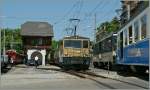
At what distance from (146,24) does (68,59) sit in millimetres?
25416

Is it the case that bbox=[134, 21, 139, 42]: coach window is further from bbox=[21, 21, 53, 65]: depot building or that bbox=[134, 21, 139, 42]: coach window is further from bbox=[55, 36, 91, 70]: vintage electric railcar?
bbox=[21, 21, 53, 65]: depot building

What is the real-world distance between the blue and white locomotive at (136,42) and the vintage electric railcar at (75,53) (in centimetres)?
1628

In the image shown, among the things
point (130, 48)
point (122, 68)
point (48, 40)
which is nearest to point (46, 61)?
point (48, 40)

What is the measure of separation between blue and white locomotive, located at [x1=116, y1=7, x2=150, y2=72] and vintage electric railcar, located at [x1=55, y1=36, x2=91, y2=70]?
16275 millimetres

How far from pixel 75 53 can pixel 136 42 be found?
23307 millimetres

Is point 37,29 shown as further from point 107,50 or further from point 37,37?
point 107,50

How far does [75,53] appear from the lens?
45156 mm

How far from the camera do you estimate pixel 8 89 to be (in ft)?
56.2

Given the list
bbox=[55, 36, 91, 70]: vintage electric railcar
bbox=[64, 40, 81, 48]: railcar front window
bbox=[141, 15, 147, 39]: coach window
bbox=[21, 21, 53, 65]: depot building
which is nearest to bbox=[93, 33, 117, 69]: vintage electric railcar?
bbox=[55, 36, 91, 70]: vintage electric railcar

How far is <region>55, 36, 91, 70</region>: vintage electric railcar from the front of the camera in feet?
146

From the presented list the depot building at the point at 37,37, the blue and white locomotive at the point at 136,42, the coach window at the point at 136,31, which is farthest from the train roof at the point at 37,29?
the coach window at the point at 136,31

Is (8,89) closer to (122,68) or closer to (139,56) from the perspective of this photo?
(139,56)

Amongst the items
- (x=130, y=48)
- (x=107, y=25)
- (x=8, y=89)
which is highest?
(x=107, y=25)

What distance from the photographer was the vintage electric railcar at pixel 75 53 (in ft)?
146
